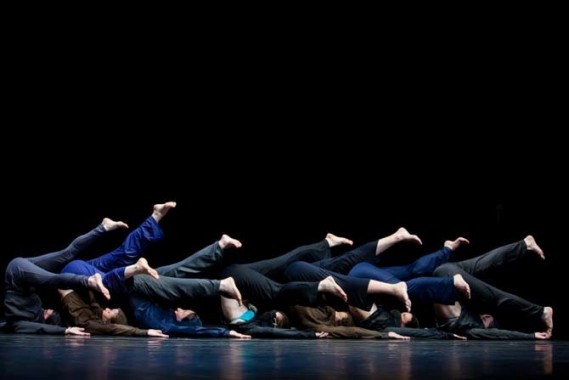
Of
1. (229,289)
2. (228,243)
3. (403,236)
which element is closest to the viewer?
(229,289)

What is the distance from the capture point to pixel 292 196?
5848 millimetres

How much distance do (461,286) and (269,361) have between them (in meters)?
2.23

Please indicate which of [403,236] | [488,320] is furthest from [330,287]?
[488,320]

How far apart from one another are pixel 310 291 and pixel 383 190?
1619 mm

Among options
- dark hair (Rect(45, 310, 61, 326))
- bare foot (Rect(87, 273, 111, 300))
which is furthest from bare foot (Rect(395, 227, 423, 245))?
dark hair (Rect(45, 310, 61, 326))

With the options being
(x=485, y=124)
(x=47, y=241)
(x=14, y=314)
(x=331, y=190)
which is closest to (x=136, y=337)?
(x=14, y=314)

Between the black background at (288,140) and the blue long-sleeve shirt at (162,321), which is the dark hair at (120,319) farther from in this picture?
the black background at (288,140)

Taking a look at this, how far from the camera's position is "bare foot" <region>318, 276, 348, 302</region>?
14.8ft

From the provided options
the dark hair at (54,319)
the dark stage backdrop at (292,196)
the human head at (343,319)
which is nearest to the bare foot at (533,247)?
the dark stage backdrop at (292,196)

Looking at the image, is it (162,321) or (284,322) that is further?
(284,322)

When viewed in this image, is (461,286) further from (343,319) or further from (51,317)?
(51,317)

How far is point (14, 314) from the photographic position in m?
4.46

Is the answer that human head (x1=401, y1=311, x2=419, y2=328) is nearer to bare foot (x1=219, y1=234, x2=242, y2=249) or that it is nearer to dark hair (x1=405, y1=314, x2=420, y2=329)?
dark hair (x1=405, y1=314, x2=420, y2=329)

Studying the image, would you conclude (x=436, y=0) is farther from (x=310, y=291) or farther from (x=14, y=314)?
(x=14, y=314)
